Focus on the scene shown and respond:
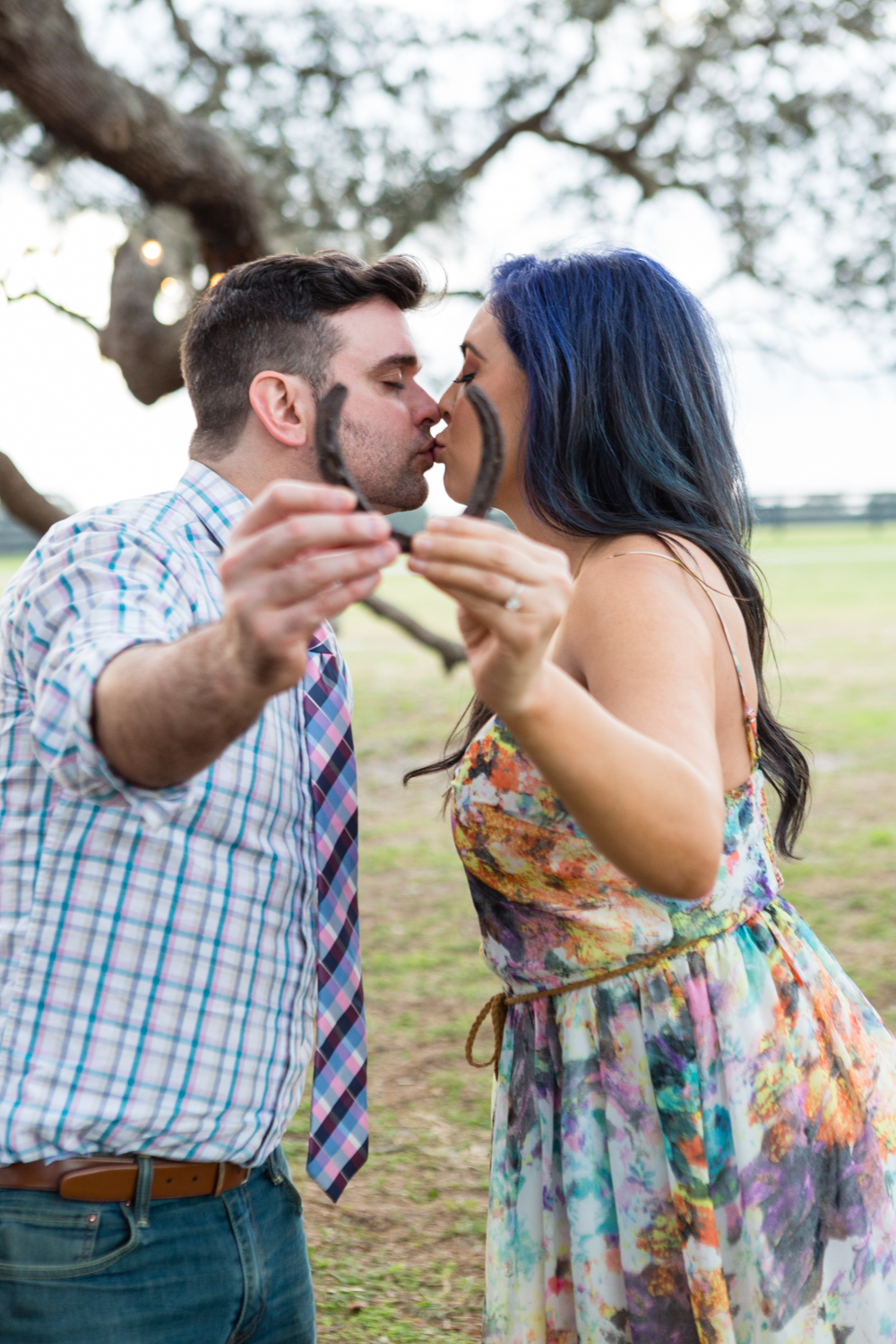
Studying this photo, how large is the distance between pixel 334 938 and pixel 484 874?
0.88 ft

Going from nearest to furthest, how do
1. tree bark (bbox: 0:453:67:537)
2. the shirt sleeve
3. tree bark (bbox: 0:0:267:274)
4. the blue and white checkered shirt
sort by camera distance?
the shirt sleeve < the blue and white checkered shirt < tree bark (bbox: 0:0:267:274) < tree bark (bbox: 0:453:67:537)

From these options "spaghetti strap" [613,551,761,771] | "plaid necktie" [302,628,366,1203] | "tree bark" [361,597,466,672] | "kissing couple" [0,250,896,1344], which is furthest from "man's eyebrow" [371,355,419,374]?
"tree bark" [361,597,466,672]

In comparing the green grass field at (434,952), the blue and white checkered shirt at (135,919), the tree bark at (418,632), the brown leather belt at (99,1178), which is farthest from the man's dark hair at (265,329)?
the tree bark at (418,632)

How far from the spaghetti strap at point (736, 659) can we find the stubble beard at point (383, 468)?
0.61 m

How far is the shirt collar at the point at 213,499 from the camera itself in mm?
1898

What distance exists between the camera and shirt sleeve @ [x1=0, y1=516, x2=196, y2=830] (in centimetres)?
135

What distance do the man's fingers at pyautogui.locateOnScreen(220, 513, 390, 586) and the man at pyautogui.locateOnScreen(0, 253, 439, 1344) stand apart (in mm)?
102

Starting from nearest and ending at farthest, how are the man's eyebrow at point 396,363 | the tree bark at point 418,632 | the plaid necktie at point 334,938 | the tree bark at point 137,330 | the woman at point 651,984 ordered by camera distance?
1. the woman at point 651,984
2. the plaid necktie at point 334,938
3. the man's eyebrow at point 396,363
4. the tree bark at point 137,330
5. the tree bark at point 418,632

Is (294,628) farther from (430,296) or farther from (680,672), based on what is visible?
(430,296)

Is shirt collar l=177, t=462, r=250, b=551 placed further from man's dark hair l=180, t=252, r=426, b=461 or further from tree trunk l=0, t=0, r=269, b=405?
tree trunk l=0, t=0, r=269, b=405

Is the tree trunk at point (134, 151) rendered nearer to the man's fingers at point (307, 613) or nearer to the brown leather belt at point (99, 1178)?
the brown leather belt at point (99, 1178)

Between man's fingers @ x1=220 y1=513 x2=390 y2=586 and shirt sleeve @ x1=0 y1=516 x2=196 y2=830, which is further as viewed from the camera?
shirt sleeve @ x1=0 y1=516 x2=196 y2=830

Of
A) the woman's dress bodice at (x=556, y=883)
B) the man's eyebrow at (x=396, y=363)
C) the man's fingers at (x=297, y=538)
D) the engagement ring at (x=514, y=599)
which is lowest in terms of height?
the woman's dress bodice at (x=556, y=883)

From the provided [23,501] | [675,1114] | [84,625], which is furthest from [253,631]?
[23,501]
